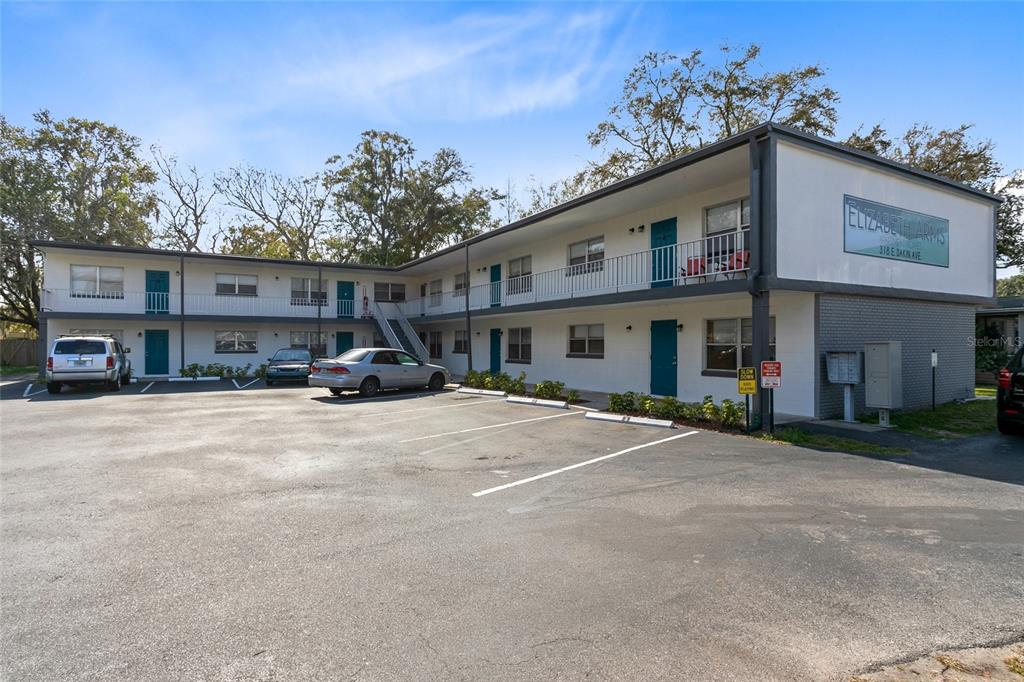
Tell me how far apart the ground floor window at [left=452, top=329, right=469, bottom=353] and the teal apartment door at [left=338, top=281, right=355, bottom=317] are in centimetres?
608

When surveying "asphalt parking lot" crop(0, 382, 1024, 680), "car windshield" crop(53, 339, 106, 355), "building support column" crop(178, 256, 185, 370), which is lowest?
"asphalt parking lot" crop(0, 382, 1024, 680)

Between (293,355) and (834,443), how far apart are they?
60.7 feet

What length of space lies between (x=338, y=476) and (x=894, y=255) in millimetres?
13235

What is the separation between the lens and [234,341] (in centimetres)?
2472

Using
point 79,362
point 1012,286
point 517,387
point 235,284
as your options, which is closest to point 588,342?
point 517,387

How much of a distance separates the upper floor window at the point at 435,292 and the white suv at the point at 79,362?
12.5 m

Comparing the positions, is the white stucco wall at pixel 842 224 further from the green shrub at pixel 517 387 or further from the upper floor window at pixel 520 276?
the upper floor window at pixel 520 276

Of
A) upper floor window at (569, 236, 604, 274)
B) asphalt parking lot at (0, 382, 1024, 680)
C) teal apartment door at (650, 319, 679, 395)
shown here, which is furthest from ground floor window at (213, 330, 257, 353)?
teal apartment door at (650, 319, 679, 395)

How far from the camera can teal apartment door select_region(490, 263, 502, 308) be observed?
2111 centimetres

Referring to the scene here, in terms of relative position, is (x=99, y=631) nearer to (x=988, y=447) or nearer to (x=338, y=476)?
(x=338, y=476)

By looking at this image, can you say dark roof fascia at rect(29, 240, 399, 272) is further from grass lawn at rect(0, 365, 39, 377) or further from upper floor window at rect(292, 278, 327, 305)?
grass lawn at rect(0, 365, 39, 377)

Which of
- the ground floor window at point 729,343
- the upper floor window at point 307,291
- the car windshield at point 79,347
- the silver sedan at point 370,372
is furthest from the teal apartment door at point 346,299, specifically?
the ground floor window at point 729,343

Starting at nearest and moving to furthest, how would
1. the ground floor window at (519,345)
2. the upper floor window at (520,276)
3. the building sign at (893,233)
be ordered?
the building sign at (893,233) < the upper floor window at (520,276) < the ground floor window at (519,345)

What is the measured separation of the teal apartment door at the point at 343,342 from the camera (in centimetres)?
2688
